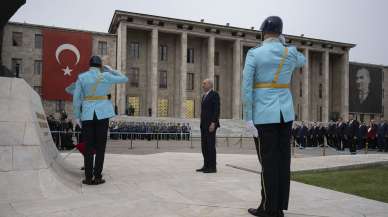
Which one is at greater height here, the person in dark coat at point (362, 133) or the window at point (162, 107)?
the window at point (162, 107)

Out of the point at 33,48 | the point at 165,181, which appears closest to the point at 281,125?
the point at 165,181

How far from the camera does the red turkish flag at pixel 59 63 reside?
130ft

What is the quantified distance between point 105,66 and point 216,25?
48.3m

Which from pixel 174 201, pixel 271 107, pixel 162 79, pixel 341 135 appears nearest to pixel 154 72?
pixel 162 79

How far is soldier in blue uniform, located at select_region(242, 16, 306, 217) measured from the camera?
3824mm

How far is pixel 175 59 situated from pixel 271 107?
49.6 meters

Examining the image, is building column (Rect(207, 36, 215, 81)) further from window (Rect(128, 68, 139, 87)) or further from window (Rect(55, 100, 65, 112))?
window (Rect(55, 100, 65, 112))

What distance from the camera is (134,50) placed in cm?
5038

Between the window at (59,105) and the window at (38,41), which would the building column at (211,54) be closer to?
the window at (59,105)

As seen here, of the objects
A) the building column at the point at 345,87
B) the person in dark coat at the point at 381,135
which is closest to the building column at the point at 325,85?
the building column at the point at 345,87

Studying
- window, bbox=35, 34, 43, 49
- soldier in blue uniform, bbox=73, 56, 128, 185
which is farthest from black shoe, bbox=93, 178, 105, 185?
window, bbox=35, 34, 43, 49

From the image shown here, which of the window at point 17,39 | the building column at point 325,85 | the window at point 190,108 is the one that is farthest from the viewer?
the building column at point 325,85

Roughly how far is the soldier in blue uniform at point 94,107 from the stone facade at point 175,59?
38337 mm

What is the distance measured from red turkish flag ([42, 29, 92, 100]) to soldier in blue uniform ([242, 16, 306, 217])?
125ft
